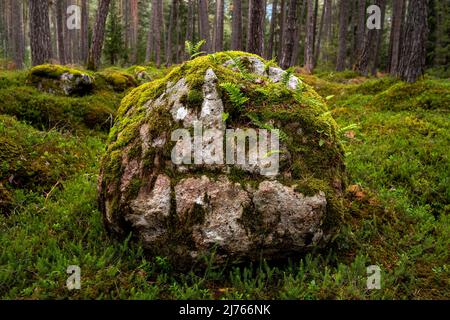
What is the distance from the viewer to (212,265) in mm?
3875

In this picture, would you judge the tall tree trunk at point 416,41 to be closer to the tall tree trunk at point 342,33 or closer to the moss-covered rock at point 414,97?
the moss-covered rock at point 414,97

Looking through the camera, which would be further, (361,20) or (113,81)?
(361,20)

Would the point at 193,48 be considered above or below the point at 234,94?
above

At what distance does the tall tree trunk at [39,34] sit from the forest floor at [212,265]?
15.5 ft

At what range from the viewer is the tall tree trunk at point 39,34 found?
39.7ft

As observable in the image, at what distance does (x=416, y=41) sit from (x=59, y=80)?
11.4 metres

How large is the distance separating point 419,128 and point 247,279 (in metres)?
6.65

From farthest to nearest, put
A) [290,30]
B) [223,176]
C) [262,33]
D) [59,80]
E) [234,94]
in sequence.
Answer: [290,30]
[262,33]
[59,80]
[234,94]
[223,176]

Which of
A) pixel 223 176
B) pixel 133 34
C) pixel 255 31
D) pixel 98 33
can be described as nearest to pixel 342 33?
pixel 255 31

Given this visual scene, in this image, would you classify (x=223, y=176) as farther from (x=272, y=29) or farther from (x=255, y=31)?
(x=272, y=29)

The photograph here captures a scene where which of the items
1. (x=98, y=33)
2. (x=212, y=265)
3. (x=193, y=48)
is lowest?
(x=212, y=265)

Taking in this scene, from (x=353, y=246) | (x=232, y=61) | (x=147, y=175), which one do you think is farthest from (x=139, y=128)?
(x=353, y=246)

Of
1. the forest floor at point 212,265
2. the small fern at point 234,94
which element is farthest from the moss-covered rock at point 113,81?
the small fern at point 234,94
